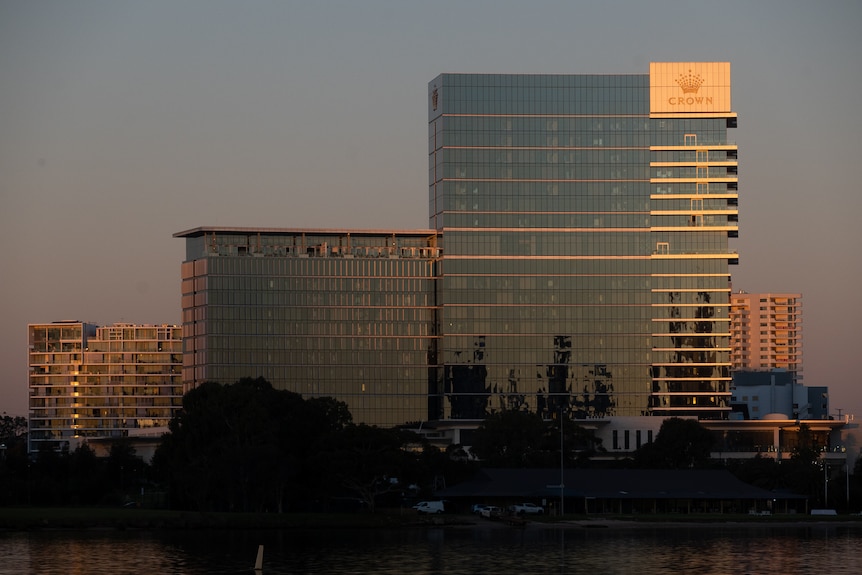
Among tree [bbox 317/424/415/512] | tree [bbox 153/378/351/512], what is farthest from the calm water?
tree [bbox 317/424/415/512]

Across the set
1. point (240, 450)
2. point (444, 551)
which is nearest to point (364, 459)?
point (240, 450)

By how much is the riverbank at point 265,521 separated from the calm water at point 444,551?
550 cm

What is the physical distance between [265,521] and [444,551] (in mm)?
47280

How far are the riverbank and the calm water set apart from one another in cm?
550

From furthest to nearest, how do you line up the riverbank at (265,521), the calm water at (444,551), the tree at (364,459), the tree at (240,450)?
1. the tree at (364,459)
2. the tree at (240,450)
3. the riverbank at (265,521)
4. the calm water at (444,551)

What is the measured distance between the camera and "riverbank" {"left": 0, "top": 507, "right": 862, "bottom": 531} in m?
175

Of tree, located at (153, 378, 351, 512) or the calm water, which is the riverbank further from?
the calm water

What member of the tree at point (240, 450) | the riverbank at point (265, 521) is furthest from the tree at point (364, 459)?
the riverbank at point (265, 521)

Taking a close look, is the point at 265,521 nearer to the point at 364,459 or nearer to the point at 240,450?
the point at 240,450

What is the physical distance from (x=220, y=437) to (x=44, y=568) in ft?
240

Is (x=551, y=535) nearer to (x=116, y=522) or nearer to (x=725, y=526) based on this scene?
(x=725, y=526)

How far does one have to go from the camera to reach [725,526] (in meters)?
193

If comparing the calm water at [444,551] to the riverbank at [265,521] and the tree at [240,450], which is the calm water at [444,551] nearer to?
the riverbank at [265,521]

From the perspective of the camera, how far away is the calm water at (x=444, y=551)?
11888 cm
